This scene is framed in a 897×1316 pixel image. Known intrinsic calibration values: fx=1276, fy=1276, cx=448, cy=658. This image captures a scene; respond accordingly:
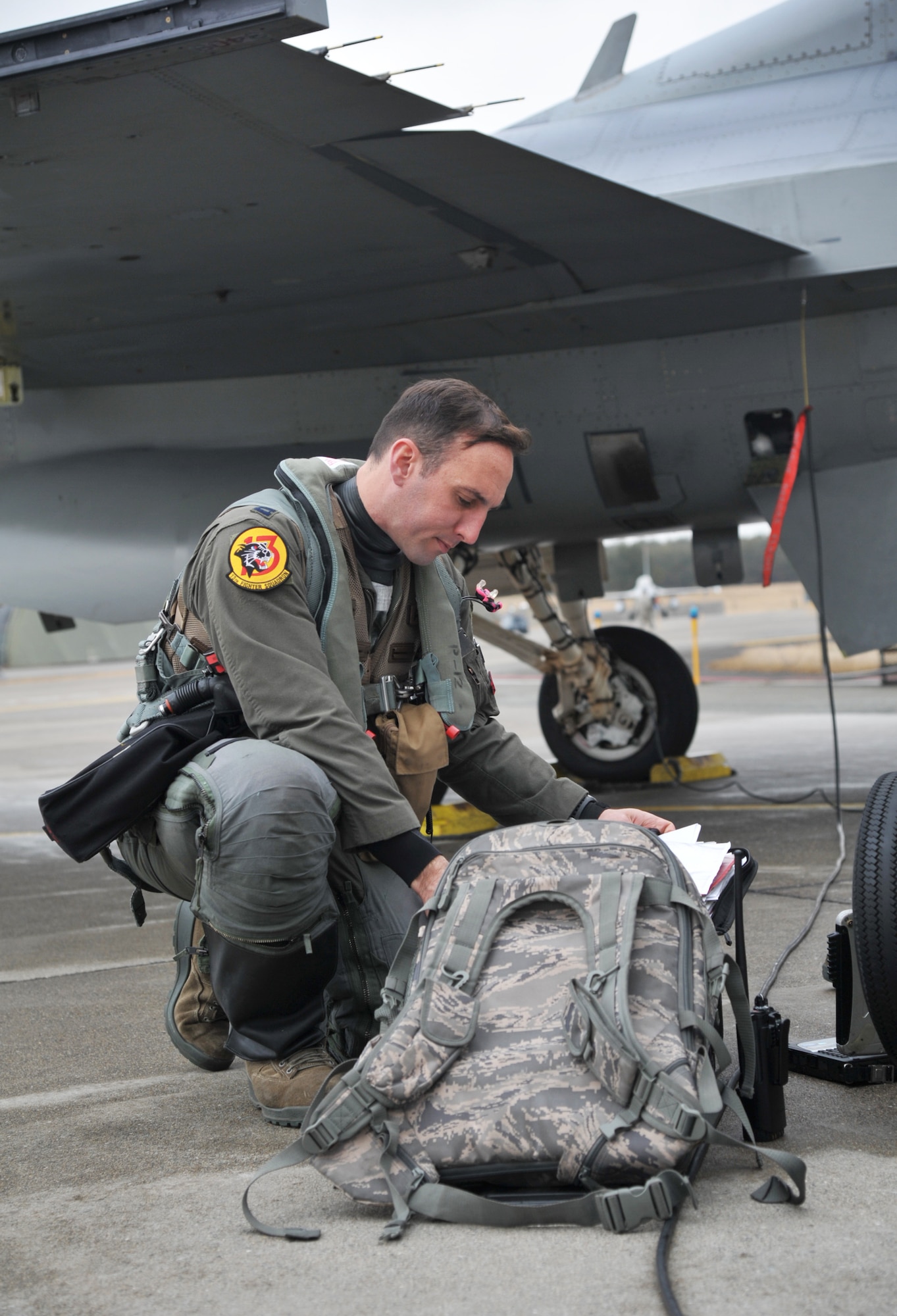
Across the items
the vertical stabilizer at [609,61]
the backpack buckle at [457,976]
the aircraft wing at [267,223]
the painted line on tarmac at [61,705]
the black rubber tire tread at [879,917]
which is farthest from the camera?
the painted line on tarmac at [61,705]

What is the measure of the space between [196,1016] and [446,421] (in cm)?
139

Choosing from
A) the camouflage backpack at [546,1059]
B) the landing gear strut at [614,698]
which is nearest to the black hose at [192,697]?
the camouflage backpack at [546,1059]

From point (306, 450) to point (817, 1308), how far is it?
16.4ft

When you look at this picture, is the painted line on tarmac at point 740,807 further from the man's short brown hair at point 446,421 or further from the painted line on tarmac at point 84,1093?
the man's short brown hair at point 446,421

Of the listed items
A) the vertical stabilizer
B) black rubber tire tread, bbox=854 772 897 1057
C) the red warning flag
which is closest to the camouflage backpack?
black rubber tire tread, bbox=854 772 897 1057

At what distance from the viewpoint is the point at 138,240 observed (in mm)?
4875

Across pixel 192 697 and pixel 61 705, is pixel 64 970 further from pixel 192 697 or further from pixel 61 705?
pixel 61 705

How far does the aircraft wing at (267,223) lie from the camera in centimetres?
364

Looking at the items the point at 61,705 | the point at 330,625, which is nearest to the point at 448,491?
the point at 330,625

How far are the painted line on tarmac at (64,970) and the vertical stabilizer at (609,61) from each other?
476 cm

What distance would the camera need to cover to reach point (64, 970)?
12.7 feet

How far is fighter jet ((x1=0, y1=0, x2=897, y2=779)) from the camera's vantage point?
4.30 m

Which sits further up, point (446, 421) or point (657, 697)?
point (446, 421)

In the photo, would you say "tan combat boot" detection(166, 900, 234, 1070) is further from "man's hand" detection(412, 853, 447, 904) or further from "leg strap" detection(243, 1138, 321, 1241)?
"leg strap" detection(243, 1138, 321, 1241)
